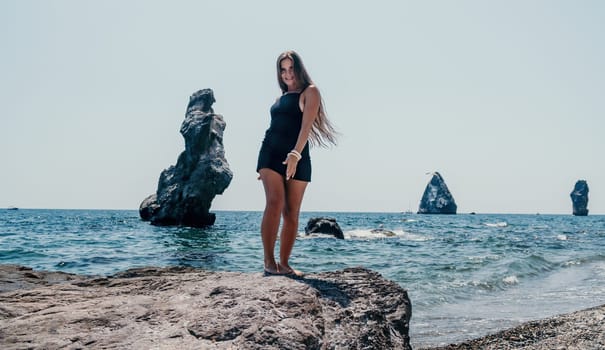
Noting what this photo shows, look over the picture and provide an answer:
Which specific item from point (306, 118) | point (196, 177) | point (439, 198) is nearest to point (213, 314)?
point (306, 118)

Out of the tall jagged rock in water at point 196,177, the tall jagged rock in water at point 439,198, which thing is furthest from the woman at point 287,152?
the tall jagged rock in water at point 439,198

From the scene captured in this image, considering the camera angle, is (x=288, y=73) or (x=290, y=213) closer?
(x=290, y=213)

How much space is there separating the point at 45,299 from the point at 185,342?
5.86ft

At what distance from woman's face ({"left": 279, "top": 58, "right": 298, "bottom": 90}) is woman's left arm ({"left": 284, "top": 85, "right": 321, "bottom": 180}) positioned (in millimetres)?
208

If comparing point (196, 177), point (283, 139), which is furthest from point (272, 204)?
point (196, 177)

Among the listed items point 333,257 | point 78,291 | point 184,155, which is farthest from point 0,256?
point 184,155

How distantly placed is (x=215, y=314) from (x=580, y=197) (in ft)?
450

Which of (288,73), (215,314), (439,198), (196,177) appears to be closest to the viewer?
(215,314)

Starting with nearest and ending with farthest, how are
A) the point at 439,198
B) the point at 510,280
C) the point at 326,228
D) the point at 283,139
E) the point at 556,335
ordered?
the point at 283,139, the point at 556,335, the point at 510,280, the point at 326,228, the point at 439,198

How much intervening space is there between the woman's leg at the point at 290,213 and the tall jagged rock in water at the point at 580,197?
133629 mm

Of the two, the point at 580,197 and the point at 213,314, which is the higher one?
the point at 580,197

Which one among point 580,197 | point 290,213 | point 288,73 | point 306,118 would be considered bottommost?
point 290,213

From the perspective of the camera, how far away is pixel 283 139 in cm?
461

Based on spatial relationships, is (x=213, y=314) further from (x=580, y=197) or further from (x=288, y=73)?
(x=580, y=197)
